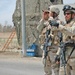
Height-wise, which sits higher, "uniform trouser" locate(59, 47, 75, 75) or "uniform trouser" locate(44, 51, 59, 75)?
"uniform trouser" locate(59, 47, 75, 75)

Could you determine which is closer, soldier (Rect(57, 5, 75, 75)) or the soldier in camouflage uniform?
soldier (Rect(57, 5, 75, 75))

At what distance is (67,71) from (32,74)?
4.69 metres

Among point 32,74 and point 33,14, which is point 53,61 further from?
point 33,14

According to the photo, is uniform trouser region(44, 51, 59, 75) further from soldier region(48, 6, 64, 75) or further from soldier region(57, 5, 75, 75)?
soldier region(57, 5, 75, 75)

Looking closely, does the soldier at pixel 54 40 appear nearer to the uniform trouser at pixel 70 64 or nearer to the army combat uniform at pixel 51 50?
the army combat uniform at pixel 51 50

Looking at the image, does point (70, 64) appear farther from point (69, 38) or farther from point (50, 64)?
point (50, 64)

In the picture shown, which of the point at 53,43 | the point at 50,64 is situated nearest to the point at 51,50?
the point at 53,43

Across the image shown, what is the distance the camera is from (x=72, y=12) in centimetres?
661

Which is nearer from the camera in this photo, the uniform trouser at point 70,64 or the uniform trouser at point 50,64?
the uniform trouser at point 70,64

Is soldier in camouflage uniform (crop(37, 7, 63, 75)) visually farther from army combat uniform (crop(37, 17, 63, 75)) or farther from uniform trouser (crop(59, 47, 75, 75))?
uniform trouser (crop(59, 47, 75, 75))

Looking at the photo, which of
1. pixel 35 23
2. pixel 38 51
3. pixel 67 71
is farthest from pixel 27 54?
pixel 67 71

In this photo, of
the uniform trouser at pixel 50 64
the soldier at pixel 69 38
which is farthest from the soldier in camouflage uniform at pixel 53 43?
the soldier at pixel 69 38

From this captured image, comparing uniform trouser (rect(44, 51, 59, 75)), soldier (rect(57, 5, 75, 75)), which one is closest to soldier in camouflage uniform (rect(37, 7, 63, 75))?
uniform trouser (rect(44, 51, 59, 75))

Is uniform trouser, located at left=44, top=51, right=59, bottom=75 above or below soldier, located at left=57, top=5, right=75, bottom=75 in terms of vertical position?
below
